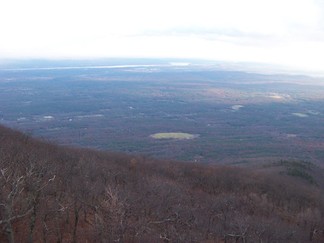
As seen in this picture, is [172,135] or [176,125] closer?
[172,135]

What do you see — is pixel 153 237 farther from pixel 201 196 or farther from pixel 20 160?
pixel 201 196

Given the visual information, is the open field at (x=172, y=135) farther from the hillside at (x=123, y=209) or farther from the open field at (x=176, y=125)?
the hillside at (x=123, y=209)

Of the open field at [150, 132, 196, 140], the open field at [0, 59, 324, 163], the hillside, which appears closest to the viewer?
the hillside

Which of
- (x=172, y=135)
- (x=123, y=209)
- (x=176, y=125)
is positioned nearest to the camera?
(x=123, y=209)

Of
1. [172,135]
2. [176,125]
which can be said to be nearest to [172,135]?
[172,135]

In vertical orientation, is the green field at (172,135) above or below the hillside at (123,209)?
below

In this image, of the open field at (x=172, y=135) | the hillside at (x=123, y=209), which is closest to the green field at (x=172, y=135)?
the open field at (x=172, y=135)

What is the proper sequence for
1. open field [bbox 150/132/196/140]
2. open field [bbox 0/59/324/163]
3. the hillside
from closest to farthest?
the hillside
open field [bbox 0/59/324/163]
open field [bbox 150/132/196/140]

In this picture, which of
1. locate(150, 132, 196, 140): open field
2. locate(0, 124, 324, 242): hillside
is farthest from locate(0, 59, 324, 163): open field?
locate(0, 124, 324, 242): hillside

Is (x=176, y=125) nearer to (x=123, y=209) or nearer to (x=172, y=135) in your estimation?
(x=172, y=135)

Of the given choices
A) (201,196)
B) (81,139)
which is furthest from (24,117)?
(201,196)

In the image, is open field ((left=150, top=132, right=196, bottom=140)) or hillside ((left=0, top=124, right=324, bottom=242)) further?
open field ((left=150, top=132, right=196, bottom=140))

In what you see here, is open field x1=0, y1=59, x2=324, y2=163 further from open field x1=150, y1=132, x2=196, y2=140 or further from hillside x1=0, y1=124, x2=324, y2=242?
hillside x1=0, y1=124, x2=324, y2=242
